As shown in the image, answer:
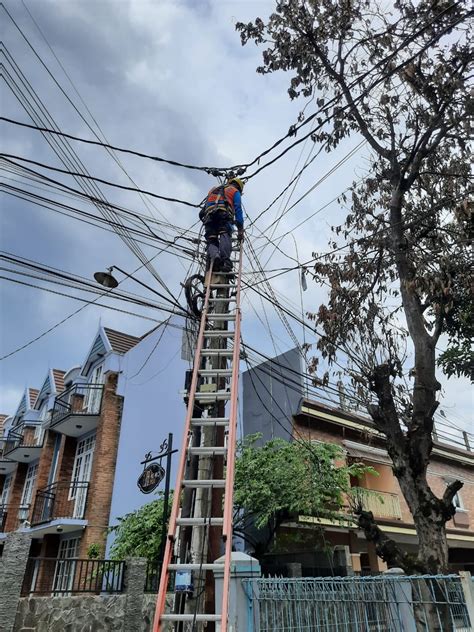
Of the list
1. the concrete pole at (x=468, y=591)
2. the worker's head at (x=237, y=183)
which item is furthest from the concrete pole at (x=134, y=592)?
the worker's head at (x=237, y=183)

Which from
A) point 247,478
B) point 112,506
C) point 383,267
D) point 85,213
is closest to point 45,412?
point 112,506

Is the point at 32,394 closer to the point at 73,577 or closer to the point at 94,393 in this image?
the point at 94,393

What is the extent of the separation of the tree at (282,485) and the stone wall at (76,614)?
3.57m

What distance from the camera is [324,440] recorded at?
15.7 meters

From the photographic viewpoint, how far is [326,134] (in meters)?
8.71

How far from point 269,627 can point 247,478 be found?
705 cm

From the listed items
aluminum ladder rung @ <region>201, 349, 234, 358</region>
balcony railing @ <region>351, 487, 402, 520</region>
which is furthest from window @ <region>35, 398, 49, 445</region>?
aluminum ladder rung @ <region>201, 349, 234, 358</region>

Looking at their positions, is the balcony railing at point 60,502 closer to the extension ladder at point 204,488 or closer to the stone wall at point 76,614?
the stone wall at point 76,614

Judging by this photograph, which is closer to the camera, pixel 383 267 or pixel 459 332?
pixel 383 267

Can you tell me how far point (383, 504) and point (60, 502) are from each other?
11.1m

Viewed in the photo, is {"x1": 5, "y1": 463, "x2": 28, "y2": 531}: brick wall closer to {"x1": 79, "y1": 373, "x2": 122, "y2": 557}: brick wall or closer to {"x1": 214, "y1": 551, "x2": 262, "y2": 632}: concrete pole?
{"x1": 79, "y1": 373, "x2": 122, "y2": 557}: brick wall

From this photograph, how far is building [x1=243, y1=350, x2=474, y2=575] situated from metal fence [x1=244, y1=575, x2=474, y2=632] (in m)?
7.07

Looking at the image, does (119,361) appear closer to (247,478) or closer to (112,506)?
(112,506)

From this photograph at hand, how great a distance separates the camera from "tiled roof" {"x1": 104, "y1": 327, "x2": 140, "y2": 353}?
737 inches
